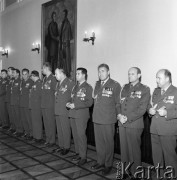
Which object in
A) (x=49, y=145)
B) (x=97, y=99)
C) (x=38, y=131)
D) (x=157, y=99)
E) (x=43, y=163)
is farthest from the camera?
(x=38, y=131)

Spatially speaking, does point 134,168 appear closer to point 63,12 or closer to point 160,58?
point 160,58

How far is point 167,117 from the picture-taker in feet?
9.48

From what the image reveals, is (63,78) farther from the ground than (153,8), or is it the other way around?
(153,8)

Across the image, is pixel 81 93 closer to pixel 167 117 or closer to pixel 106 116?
pixel 106 116

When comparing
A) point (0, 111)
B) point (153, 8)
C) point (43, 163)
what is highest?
point (153, 8)

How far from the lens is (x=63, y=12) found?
573cm

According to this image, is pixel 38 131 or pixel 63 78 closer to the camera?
pixel 63 78

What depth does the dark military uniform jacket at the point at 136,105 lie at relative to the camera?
10.5ft

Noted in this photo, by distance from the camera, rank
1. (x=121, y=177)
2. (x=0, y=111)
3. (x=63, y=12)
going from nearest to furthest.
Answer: (x=121, y=177) < (x=63, y=12) < (x=0, y=111)

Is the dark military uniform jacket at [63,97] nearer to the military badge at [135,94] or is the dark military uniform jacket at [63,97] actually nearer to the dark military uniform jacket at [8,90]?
the military badge at [135,94]

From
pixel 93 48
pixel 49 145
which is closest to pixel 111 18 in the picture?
pixel 93 48

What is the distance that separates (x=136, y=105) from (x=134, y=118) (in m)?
0.17

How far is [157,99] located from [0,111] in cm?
469

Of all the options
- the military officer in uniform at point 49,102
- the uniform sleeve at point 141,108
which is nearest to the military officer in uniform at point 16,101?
the military officer in uniform at point 49,102
